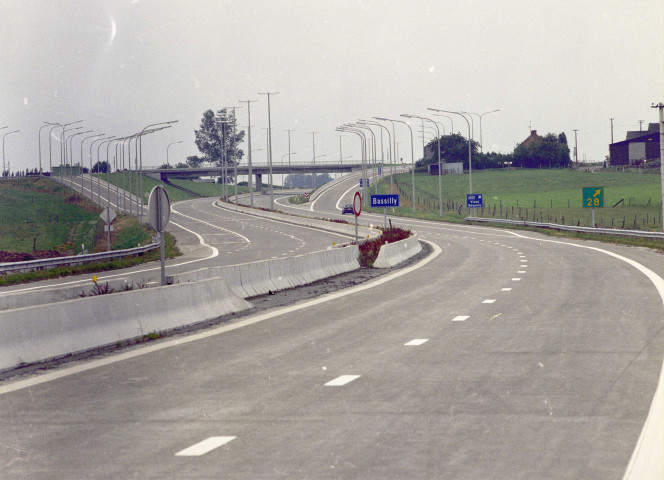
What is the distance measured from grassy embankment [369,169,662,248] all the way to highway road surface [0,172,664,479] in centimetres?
4503

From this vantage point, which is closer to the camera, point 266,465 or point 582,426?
point 266,465

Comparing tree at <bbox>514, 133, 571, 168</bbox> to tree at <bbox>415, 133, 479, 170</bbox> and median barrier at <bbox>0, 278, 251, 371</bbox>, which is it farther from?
median barrier at <bbox>0, 278, 251, 371</bbox>

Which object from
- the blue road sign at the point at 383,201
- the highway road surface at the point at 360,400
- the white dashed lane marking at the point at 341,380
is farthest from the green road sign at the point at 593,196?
the white dashed lane marking at the point at 341,380

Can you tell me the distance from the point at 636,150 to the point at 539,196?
4324 centimetres

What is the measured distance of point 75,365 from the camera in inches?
465

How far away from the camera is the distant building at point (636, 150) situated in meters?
147

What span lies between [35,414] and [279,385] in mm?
2582

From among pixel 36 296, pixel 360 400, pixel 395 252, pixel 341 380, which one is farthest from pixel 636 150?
pixel 360 400

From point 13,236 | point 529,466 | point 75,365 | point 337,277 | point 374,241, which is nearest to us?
point 529,466

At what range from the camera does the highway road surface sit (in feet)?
21.8

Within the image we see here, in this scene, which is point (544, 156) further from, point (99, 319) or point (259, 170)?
point (99, 319)

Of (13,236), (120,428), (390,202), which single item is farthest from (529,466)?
(13,236)

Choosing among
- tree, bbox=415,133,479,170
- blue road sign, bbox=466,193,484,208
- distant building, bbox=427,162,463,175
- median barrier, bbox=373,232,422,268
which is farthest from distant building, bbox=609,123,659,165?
median barrier, bbox=373,232,422,268

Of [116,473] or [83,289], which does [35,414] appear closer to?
[116,473]
